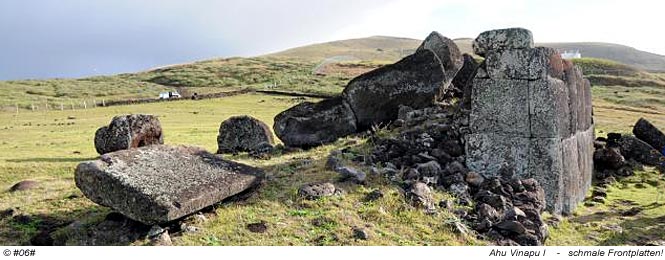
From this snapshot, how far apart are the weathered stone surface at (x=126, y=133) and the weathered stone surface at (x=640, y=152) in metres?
14.8

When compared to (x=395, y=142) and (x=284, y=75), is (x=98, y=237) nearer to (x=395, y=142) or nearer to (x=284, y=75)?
(x=395, y=142)

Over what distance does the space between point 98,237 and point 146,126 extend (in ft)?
29.2

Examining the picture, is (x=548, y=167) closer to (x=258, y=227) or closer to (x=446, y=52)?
(x=258, y=227)

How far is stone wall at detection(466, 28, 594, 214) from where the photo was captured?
12828 mm

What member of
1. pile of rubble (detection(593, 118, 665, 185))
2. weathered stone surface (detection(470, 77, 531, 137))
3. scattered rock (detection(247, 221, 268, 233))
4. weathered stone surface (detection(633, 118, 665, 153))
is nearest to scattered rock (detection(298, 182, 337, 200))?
scattered rock (detection(247, 221, 268, 233))

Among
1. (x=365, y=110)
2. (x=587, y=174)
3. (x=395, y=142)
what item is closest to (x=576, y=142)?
(x=587, y=174)

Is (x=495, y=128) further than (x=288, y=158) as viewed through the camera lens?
No

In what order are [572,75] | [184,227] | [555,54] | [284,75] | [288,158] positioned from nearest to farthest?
1. [184,227]
2. [555,54]
3. [572,75]
4. [288,158]
5. [284,75]

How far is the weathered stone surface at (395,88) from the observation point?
18.1 m

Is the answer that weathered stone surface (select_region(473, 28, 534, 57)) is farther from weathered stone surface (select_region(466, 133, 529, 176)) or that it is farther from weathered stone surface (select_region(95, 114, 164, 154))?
weathered stone surface (select_region(95, 114, 164, 154))

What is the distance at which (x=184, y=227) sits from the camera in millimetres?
9531

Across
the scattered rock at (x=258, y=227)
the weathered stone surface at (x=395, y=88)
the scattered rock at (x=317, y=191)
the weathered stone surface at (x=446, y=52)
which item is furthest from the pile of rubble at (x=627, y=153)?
the scattered rock at (x=258, y=227)

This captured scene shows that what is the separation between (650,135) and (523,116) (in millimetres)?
9774

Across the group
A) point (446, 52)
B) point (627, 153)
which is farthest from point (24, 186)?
point (627, 153)
